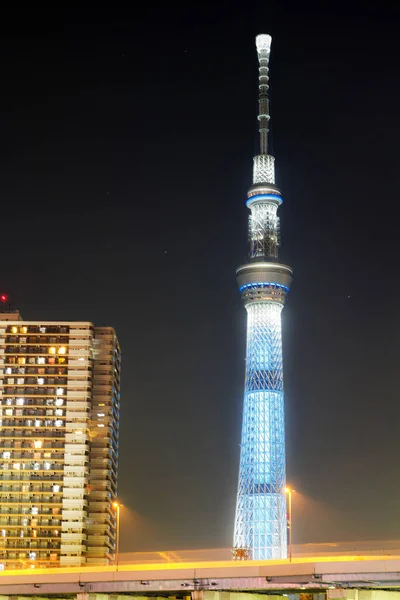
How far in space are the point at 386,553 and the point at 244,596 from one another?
1320cm

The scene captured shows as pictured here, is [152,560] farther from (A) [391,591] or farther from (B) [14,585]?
(A) [391,591]

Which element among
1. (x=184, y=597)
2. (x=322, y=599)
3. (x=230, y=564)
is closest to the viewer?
(x=230, y=564)

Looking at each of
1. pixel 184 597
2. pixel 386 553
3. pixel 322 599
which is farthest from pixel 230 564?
pixel 322 599

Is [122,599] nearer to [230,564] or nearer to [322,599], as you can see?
[230,564]

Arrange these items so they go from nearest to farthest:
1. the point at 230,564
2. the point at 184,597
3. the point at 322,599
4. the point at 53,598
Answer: the point at 230,564
the point at 53,598
the point at 184,597
the point at 322,599

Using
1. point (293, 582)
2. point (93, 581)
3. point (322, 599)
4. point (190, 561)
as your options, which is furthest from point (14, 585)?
point (322, 599)

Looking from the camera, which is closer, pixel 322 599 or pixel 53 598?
pixel 53 598

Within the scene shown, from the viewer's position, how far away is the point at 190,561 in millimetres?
110562

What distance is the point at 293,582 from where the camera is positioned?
98.0 m

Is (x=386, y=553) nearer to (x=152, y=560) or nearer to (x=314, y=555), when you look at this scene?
(x=314, y=555)

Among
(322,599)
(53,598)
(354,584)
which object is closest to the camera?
(354,584)

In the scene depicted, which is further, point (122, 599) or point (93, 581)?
point (122, 599)

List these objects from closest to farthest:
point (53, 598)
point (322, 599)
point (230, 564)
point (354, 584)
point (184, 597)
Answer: point (354, 584) < point (230, 564) < point (53, 598) < point (184, 597) < point (322, 599)

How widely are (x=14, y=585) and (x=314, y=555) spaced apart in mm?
25965
